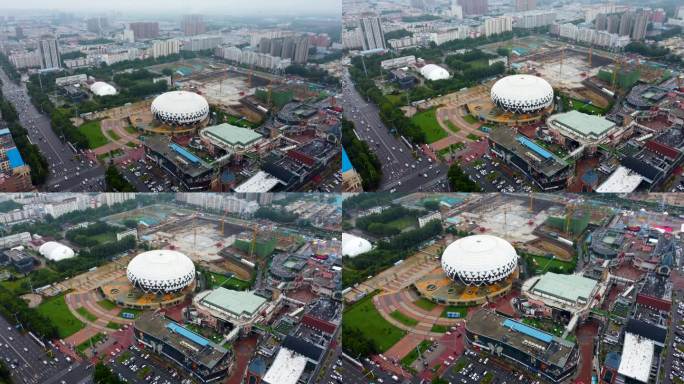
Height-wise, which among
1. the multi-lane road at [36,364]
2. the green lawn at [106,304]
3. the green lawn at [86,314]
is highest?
the green lawn at [106,304]

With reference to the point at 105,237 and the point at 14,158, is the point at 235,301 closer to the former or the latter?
the point at 105,237

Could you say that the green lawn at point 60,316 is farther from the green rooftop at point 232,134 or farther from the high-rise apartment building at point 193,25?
the high-rise apartment building at point 193,25

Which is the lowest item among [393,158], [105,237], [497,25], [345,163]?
[105,237]

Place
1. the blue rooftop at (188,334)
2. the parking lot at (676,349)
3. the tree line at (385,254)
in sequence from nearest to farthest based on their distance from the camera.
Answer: the parking lot at (676,349), the blue rooftop at (188,334), the tree line at (385,254)

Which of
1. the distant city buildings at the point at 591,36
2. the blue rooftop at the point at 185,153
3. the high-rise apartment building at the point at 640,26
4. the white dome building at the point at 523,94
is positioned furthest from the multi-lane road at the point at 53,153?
the high-rise apartment building at the point at 640,26

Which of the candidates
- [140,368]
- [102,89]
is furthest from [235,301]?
[102,89]

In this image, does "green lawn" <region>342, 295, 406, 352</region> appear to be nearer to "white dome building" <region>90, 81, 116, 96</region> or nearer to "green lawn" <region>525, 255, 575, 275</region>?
"green lawn" <region>525, 255, 575, 275</region>
